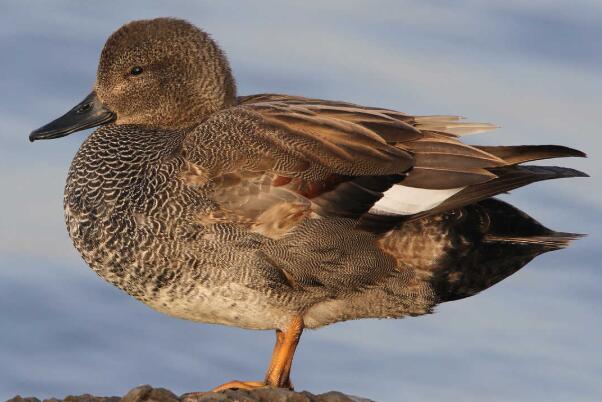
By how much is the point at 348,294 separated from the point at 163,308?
3.59 feet

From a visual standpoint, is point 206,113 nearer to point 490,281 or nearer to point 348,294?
point 348,294

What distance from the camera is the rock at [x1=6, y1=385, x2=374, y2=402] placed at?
6.45 metres

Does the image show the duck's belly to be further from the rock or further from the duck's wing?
the rock

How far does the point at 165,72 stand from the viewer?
8.32m

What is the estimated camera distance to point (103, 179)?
795cm

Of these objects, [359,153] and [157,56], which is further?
[157,56]

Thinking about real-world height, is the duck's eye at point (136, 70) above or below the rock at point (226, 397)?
above

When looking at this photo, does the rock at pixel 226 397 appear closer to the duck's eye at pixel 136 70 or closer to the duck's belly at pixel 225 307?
the duck's belly at pixel 225 307

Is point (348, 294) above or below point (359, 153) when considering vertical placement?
below

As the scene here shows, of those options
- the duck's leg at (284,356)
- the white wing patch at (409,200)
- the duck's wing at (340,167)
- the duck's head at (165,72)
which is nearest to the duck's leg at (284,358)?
the duck's leg at (284,356)

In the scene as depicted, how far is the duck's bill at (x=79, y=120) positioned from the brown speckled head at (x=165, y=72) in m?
0.22

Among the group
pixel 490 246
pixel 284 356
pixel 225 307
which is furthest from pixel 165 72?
pixel 490 246

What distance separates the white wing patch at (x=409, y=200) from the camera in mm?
7668

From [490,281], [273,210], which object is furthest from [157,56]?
[490,281]
